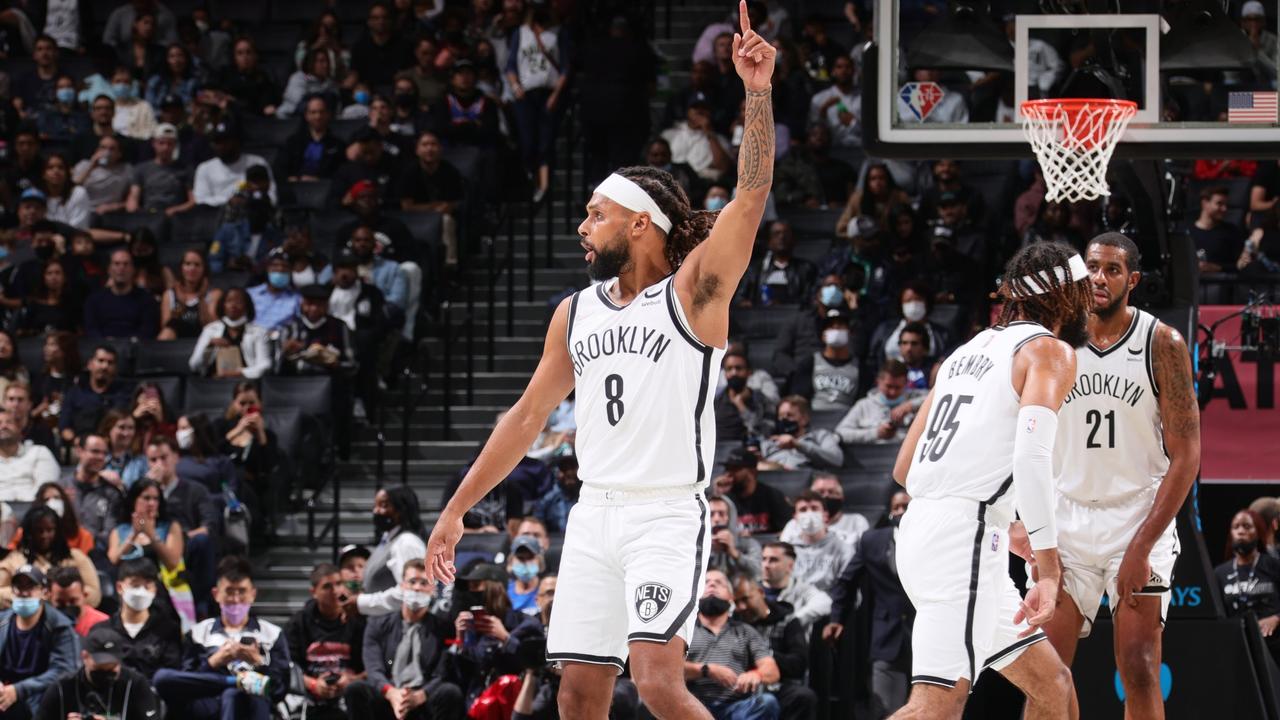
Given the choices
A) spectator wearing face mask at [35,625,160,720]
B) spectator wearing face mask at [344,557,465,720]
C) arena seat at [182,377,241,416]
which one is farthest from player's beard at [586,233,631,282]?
arena seat at [182,377,241,416]

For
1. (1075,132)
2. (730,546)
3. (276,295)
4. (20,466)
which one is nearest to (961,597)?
(1075,132)

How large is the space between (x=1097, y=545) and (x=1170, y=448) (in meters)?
0.50

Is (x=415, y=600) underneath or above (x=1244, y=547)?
underneath

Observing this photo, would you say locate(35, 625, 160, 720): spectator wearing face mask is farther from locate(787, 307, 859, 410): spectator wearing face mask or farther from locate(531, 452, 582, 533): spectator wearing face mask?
locate(787, 307, 859, 410): spectator wearing face mask

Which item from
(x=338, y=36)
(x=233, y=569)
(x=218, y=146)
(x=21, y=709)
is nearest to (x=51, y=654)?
(x=21, y=709)

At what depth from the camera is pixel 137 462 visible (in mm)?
13781

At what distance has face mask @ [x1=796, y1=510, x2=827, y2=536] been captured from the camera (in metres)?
12.1

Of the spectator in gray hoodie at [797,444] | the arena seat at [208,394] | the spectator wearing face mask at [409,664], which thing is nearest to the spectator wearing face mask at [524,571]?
the spectator wearing face mask at [409,664]

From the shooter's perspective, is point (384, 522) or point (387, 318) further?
point (387, 318)

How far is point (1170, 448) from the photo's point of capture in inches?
295

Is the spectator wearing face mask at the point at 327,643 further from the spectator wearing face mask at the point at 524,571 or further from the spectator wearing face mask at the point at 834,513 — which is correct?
the spectator wearing face mask at the point at 834,513

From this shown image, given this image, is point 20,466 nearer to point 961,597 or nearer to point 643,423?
point 643,423

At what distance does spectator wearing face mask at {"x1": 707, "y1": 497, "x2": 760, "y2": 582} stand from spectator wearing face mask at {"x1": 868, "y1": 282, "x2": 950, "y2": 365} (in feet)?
8.15

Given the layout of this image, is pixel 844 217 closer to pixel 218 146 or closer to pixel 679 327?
pixel 218 146
